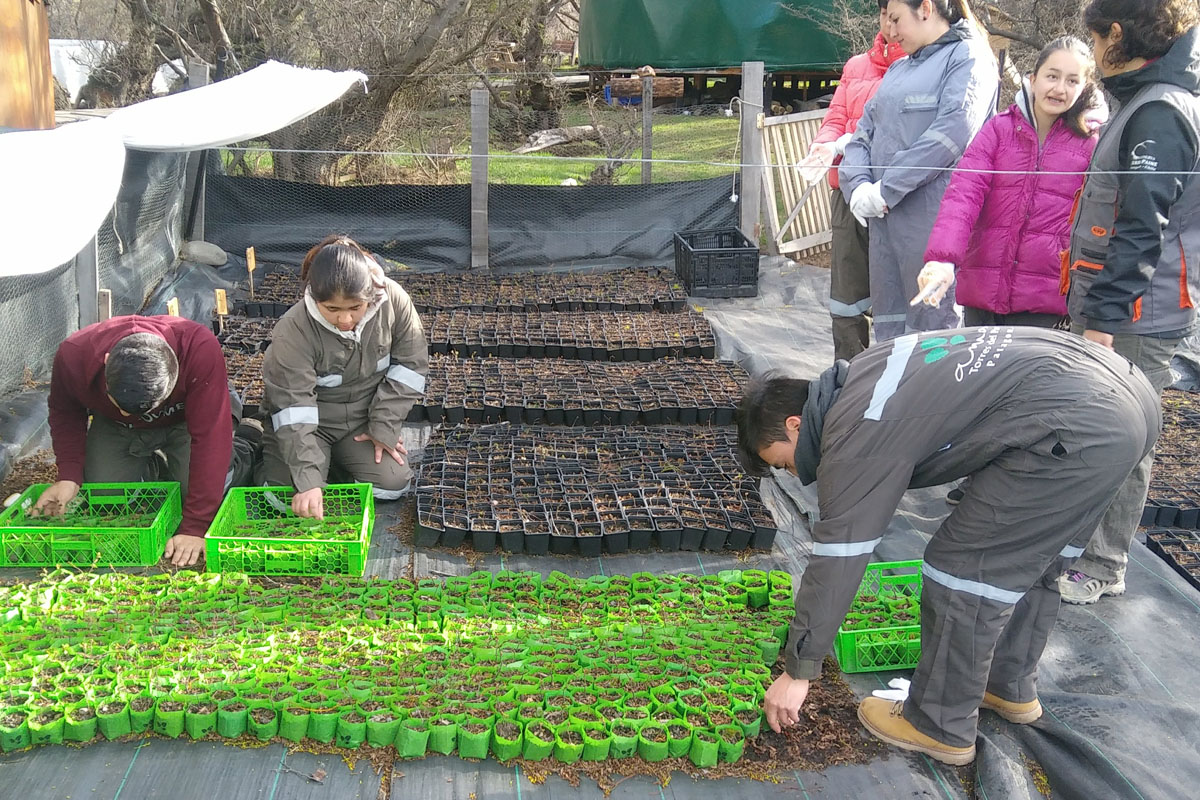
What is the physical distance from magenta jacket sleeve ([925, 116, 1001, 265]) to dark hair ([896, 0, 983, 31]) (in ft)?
1.58

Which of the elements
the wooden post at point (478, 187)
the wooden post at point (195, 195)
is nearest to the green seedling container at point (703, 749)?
the wooden post at point (478, 187)

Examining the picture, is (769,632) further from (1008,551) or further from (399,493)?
(399,493)

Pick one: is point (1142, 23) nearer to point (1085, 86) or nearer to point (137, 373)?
point (1085, 86)

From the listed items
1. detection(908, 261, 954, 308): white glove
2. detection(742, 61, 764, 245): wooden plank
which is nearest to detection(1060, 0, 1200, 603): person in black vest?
detection(908, 261, 954, 308): white glove

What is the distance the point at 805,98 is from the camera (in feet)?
43.5

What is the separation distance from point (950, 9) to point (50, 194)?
2.90m

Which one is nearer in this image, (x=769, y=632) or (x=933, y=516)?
(x=769, y=632)

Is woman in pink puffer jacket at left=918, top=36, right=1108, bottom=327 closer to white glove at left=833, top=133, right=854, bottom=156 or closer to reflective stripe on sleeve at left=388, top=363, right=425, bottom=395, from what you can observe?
white glove at left=833, top=133, right=854, bottom=156

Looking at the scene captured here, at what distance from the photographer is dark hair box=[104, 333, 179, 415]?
109 inches

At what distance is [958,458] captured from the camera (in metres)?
2.05

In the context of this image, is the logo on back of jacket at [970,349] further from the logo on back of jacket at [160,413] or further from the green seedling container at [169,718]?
the logo on back of jacket at [160,413]

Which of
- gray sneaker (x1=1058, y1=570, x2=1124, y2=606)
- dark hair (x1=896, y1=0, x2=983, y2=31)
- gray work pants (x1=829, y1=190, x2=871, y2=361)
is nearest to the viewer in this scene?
gray sneaker (x1=1058, y1=570, x2=1124, y2=606)

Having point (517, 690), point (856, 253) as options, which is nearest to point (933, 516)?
point (856, 253)

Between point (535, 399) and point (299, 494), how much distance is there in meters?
1.58
